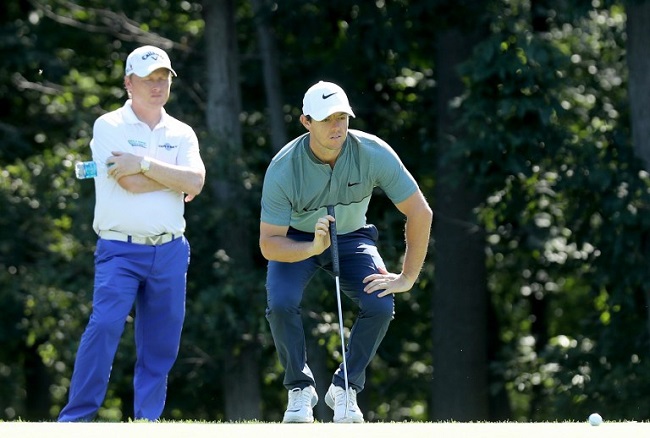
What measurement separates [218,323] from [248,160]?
5.63ft

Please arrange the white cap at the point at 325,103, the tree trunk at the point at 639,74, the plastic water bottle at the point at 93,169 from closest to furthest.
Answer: the white cap at the point at 325,103 < the plastic water bottle at the point at 93,169 < the tree trunk at the point at 639,74

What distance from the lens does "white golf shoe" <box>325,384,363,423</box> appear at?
695cm

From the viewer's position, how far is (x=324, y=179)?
698 cm

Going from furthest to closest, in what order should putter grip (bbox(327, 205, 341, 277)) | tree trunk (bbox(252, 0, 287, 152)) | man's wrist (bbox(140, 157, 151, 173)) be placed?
tree trunk (bbox(252, 0, 287, 152)) → man's wrist (bbox(140, 157, 151, 173)) → putter grip (bbox(327, 205, 341, 277))

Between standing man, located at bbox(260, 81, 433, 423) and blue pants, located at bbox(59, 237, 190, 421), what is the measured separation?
75 centimetres

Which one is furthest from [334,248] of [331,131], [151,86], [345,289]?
[151,86]

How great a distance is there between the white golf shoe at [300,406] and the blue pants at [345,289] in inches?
1.9

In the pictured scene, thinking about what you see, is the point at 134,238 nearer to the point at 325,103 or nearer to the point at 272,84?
the point at 325,103

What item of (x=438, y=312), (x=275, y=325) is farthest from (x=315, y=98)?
(x=438, y=312)

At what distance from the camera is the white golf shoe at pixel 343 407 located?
695 centimetres
